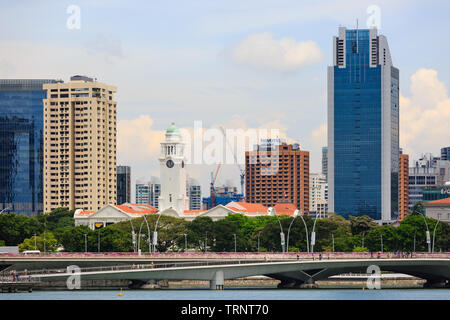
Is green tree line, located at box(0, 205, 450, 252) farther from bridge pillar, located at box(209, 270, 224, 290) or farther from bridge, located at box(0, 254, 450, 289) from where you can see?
bridge pillar, located at box(209, 270, 224, 290)

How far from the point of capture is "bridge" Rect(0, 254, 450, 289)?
132 meters

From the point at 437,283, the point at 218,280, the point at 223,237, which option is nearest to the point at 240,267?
the point at 218,280

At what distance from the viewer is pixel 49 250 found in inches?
6993

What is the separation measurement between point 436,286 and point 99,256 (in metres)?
45.9

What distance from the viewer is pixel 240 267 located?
436ft

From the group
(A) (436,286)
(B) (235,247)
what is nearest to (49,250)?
(B) (235,247)

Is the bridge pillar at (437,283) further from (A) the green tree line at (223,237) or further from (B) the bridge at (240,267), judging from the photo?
(A) the green tree line at (223,237)

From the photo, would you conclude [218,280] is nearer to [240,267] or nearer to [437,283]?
[240,267]

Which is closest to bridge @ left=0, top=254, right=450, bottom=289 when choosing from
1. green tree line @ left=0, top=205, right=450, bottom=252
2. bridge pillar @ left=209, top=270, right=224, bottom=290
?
bridge pillar @ left=209, top=270, right=224, bottom=290

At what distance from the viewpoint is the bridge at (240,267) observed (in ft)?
432

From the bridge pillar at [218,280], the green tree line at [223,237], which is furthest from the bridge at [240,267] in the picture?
the green tree line at [223,237]

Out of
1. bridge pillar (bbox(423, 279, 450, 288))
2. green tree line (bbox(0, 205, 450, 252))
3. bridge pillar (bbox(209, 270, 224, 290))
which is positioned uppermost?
green tree line (bbox(0, 205, 450, 252))

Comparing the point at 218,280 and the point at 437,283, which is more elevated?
the point at 218,280
